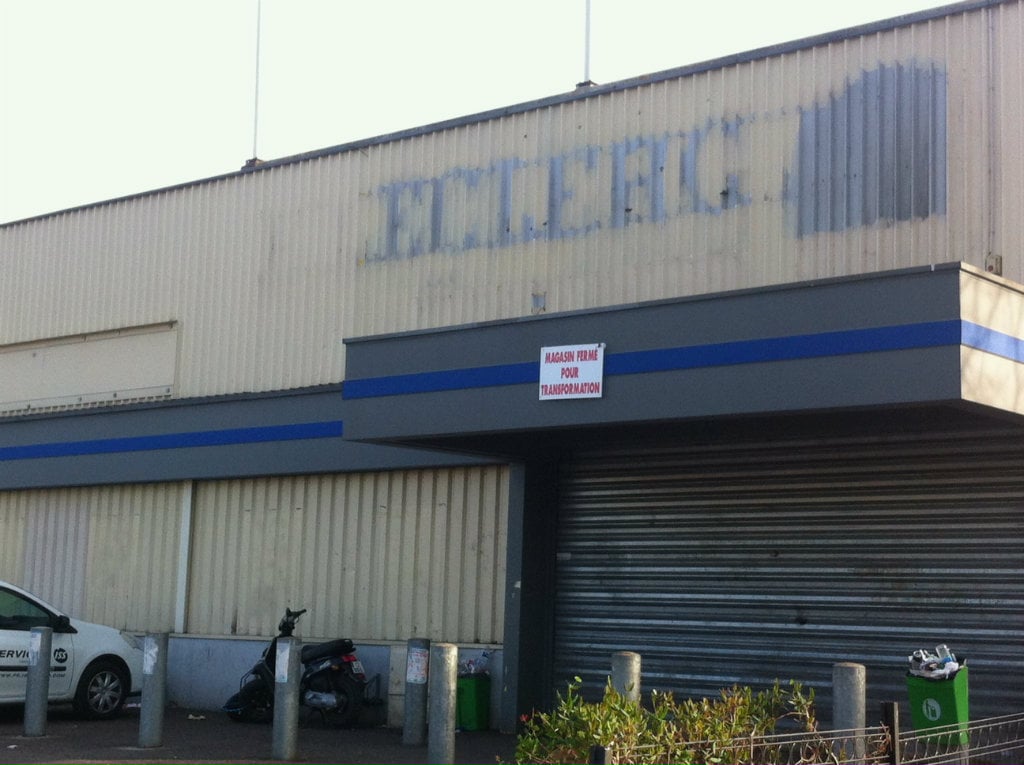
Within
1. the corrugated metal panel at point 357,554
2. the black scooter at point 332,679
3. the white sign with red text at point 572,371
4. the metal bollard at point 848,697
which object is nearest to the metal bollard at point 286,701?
the black scooter at point 332,679

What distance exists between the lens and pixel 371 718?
15.9 metres

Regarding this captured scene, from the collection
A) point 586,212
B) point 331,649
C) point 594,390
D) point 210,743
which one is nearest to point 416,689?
point 331,649

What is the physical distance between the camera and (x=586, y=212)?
1578cm

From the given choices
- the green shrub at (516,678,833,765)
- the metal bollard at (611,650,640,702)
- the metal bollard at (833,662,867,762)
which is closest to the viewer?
the green shrub at (516,678,833,765)

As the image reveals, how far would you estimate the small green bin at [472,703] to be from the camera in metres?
15.0

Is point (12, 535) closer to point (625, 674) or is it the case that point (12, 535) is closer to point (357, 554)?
point (357, 554)

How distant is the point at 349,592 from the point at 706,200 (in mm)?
6348

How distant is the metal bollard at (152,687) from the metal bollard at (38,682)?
4.33ft

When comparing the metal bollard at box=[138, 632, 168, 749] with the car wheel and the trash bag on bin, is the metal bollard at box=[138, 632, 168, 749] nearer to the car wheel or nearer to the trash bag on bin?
the car wheel

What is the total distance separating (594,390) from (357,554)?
5.57 meters

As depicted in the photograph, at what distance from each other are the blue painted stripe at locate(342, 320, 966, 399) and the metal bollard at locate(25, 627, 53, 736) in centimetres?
381

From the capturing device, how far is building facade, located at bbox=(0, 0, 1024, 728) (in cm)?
1225

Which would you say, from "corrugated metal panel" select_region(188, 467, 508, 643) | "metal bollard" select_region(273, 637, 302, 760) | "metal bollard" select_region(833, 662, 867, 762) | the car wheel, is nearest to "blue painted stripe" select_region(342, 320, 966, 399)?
"corrugated metal panel" select_region(188, 467, 508, 643)

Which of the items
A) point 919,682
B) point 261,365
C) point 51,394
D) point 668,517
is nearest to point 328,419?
point 261,365
